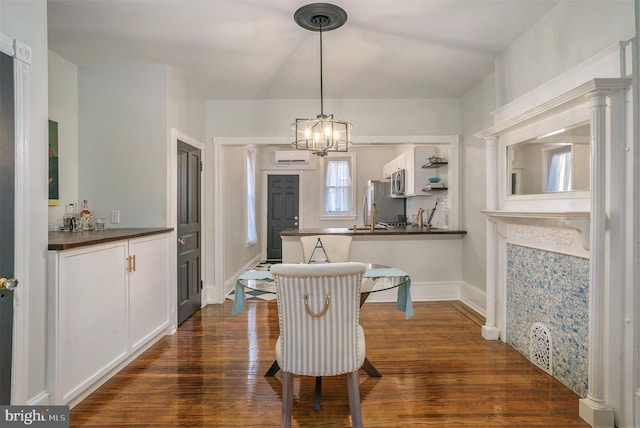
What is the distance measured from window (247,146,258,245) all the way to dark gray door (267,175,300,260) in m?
0.70

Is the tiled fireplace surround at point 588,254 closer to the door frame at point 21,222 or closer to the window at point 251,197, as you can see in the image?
the door frame at point 21,222

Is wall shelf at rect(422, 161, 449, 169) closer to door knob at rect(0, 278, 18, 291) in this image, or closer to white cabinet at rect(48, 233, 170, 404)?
white cabinet at rect(48, 233, 170, 404)

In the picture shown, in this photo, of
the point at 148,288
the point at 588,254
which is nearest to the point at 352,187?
the point at 148,288

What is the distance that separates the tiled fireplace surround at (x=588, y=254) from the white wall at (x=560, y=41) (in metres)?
0.10

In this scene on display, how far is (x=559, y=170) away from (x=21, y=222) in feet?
10.6

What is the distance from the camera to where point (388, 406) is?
2.07 meters

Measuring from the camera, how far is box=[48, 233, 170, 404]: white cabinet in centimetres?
198

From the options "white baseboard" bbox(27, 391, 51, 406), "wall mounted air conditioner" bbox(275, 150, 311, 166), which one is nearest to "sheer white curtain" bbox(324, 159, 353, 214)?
"wall mounted air conditioner" bbox(275, 150, 311, 166)

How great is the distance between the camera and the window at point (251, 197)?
6582 millimetres

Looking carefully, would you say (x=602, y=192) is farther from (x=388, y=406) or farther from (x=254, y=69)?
(x=254, y=69)

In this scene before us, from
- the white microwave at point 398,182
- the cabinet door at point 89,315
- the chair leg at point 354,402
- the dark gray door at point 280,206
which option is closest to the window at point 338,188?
the dark gray door at point 280,206

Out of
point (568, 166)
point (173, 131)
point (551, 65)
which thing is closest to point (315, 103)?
point (173, 131)

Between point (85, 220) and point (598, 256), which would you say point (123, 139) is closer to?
point (85, 220)

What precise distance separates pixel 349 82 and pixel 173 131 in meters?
1.93
